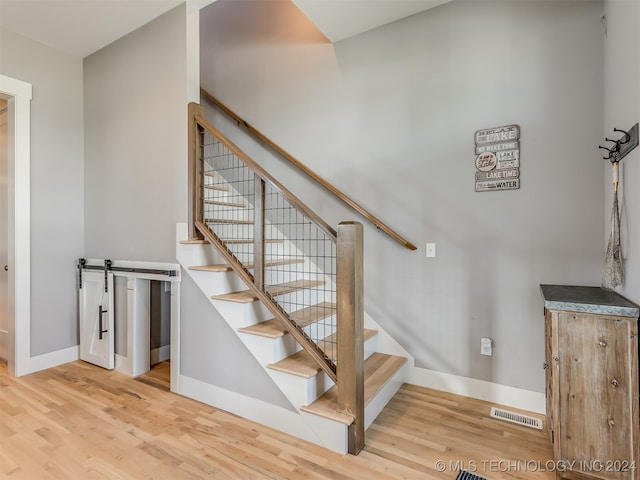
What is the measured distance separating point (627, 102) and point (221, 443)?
287 cm

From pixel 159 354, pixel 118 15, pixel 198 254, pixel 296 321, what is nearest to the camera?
pixel 296 321

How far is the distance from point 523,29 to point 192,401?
141 inches

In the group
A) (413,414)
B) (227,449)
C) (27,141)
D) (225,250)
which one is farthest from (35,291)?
(413,414)

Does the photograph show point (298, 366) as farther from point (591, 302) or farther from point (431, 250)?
point (591, 302)

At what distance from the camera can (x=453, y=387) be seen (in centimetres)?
253

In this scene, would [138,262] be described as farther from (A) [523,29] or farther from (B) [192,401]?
(A) [523,29]

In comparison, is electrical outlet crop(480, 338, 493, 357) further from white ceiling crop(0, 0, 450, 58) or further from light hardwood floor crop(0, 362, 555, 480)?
white ceiling crop(0, 0, 450, 58)

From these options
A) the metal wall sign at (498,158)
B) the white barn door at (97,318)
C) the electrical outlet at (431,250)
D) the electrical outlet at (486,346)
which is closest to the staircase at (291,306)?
the electrical outlet at (486,346)

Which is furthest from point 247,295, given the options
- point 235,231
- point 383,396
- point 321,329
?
point 383,396

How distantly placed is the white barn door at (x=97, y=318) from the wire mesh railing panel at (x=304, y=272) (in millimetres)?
1551

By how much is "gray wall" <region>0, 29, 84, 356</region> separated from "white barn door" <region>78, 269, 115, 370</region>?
17cm

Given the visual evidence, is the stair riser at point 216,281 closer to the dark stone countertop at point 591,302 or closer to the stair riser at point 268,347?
the stair riser at point 268,347

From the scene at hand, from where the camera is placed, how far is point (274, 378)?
2078 mm

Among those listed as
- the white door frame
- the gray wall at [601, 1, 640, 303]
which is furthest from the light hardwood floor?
the gray wall at [601, 1, 640, 303]
